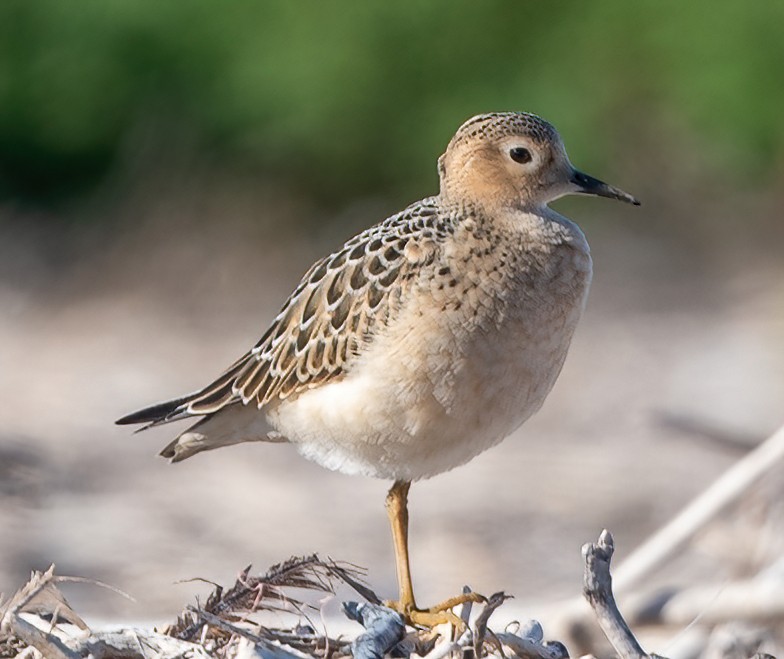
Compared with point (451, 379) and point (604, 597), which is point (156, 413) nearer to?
point (451, 379)

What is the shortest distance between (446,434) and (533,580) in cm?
341

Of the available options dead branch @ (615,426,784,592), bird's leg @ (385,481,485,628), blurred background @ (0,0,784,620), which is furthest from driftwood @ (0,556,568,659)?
blurred background @ (0,0,784,620)

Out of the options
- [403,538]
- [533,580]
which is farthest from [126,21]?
[403,538]

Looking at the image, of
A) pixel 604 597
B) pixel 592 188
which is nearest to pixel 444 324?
pixel 592 188

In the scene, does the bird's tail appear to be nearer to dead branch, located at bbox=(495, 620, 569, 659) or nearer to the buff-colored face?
the buff-colored face

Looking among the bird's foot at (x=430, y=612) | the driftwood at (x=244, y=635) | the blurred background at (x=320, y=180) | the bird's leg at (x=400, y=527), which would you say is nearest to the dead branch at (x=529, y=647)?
the driftwood at (x=244, y=635)

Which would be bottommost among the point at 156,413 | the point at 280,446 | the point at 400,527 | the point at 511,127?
the point at 400,527

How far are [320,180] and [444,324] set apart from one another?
695 cm

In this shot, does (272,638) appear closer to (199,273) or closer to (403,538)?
(403,538)

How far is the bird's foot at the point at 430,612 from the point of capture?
4946 millimetres

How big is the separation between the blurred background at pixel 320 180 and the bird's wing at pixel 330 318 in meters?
4.00

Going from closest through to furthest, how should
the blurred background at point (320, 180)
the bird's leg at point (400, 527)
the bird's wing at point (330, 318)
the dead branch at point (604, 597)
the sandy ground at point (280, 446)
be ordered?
1. the dead branch at point (604, 597)
2. the bird's wing at point (330, 318)
3. the bird's leg at point (400, 527)
4. the sandy ground at point (280, 446)
5. the blurred background at point (320, 180)

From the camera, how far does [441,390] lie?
504 centimetres

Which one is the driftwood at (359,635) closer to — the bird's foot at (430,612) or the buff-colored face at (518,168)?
the bird's foot at (430,612)
